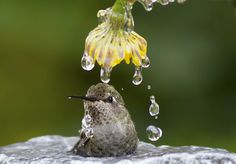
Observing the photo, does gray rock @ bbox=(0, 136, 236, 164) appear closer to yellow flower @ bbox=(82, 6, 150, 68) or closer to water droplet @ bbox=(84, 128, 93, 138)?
water droplet @ bbox=(84, 128, 93, 138)

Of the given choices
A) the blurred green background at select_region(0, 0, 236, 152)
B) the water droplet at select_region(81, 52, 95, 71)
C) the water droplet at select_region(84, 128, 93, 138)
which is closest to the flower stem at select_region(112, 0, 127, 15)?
the water droplet at select_region(81, 52, 95, 71)

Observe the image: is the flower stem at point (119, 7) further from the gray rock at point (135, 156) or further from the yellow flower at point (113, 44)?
the gray rock at point (135, 156)

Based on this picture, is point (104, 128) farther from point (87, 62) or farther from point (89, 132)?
point (87, 62)

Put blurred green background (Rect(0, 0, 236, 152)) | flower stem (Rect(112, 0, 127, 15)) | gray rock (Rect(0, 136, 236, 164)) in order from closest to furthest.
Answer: flower stem (Rect(112, 0, 127, 15)), gray rock (Rect(0, 136, 236, 164)), blurred green background (Rect(0, 0, 236, 152))

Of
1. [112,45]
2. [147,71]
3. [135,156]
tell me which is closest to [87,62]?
[112,45]

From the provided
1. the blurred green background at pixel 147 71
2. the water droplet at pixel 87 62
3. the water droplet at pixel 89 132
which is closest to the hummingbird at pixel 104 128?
the water droplet at pixel 89 132
